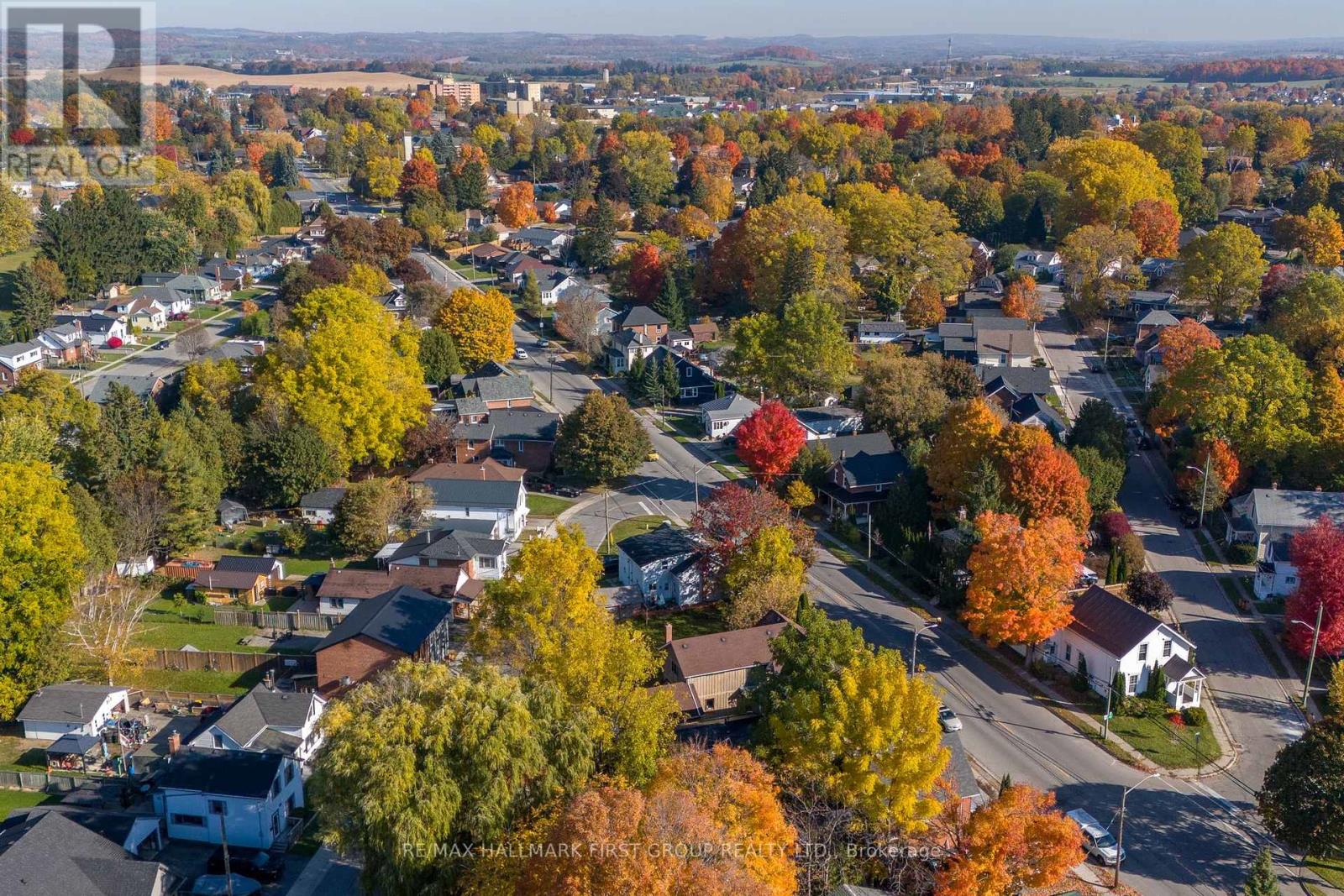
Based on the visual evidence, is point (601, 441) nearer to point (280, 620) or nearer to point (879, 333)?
point (280, 620)

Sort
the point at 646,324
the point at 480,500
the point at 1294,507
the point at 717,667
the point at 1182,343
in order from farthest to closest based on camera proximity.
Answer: the point at 646,324 → the point at 1182,343 → the point at 480,500 → the point at 1294,507 → the point at 717,667

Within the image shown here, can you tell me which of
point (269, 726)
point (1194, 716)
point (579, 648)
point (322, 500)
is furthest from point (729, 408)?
point (269, 726)

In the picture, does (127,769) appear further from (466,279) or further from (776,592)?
(466,279)

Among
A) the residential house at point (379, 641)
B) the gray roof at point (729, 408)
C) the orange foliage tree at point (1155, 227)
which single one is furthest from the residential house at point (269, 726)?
the orange foliage tree at point (1155, 227)

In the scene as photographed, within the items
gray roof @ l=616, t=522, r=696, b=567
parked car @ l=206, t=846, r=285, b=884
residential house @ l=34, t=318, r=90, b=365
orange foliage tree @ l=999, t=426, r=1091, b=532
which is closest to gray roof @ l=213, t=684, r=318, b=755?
parked car @ l=206, t=846, r=285, b=884

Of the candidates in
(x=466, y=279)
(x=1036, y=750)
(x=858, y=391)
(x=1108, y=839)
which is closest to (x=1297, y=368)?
(x=858, y=391)

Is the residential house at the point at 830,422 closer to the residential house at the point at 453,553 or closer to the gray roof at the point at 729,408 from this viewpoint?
the gray roof at the point at 729,408

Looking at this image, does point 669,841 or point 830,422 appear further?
point 830,422

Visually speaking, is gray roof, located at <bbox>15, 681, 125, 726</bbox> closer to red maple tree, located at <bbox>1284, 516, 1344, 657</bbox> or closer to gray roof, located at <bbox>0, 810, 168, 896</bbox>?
gray roof, located at <bbox>0, 810, 168, 896</bbox>
